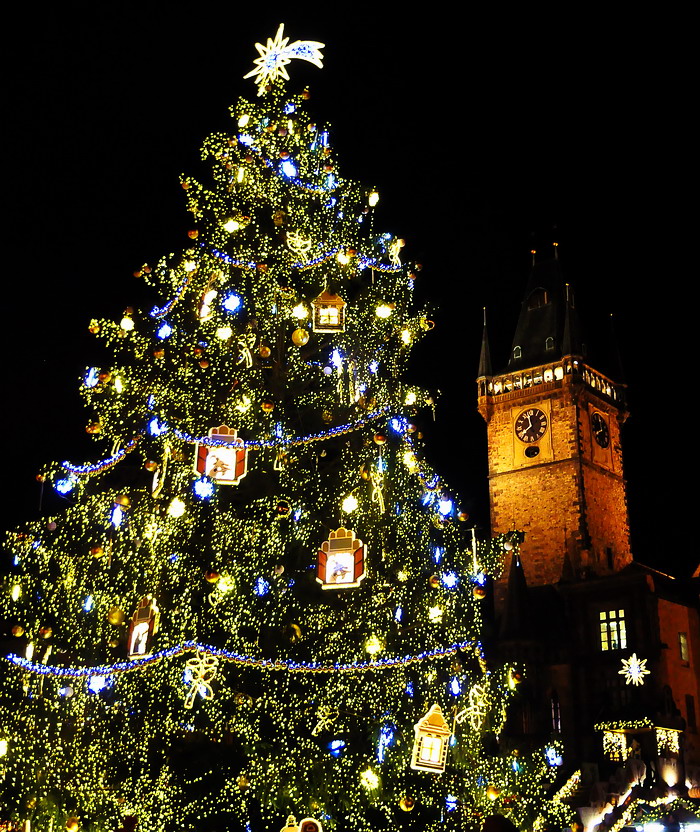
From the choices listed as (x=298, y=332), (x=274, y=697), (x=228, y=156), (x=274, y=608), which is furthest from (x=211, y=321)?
(x=274, y=697)

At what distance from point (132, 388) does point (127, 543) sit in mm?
1882

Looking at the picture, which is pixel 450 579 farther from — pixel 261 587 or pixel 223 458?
pixel 223 458

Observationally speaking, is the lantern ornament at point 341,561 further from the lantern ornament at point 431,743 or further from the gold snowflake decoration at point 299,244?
the gold snowflake decoration at point 299,244

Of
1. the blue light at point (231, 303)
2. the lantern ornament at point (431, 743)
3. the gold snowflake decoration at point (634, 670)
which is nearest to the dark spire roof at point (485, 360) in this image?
the gold snowflake decoration at point (634, 670)

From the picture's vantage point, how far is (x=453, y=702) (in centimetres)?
1190

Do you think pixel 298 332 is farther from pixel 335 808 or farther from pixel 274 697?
pixel 335 808

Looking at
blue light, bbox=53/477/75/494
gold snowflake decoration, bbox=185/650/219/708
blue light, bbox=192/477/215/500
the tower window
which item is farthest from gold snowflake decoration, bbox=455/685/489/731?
the tower window

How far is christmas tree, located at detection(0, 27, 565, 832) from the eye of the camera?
1090cm

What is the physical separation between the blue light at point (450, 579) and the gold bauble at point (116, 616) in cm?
374

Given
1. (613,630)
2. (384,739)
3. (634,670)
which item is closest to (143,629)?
(384,739)

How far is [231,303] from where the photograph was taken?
12.6 metres

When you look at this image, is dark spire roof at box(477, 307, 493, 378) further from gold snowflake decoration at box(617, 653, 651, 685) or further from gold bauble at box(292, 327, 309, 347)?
gold bauble at box(292, 327, 309, 347)

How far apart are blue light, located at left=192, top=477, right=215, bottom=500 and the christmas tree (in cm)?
4

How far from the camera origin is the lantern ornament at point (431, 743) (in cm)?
1101
